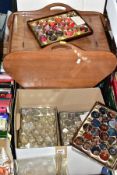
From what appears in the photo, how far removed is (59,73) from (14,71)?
20 centimetres

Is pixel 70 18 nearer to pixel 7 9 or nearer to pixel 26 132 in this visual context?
pixel 7 9

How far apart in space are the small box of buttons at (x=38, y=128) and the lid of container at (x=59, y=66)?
124 mm

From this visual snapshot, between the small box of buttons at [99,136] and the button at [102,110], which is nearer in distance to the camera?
the small box of buttons at [99,136]

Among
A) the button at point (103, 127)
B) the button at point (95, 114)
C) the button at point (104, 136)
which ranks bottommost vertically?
the button at point (104, 136)

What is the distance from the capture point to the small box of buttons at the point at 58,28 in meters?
1.27

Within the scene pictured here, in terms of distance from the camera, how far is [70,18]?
1.37 m

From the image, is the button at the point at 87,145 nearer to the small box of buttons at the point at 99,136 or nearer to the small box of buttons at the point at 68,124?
the small box of buttons at the point at 99,136

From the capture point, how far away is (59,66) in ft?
4.17

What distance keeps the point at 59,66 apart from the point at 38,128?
30cm

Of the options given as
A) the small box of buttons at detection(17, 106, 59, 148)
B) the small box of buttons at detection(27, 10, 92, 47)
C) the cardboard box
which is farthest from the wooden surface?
the small box of buttons at detection(17, 106, 59, 148)

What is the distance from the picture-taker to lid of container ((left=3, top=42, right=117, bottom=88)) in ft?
4.02

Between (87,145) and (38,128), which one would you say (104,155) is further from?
(38,128)

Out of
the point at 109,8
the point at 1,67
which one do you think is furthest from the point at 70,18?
the point at 1,67

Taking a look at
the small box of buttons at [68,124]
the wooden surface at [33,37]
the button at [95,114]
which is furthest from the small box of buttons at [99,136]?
the wooden surface at [33,37]
